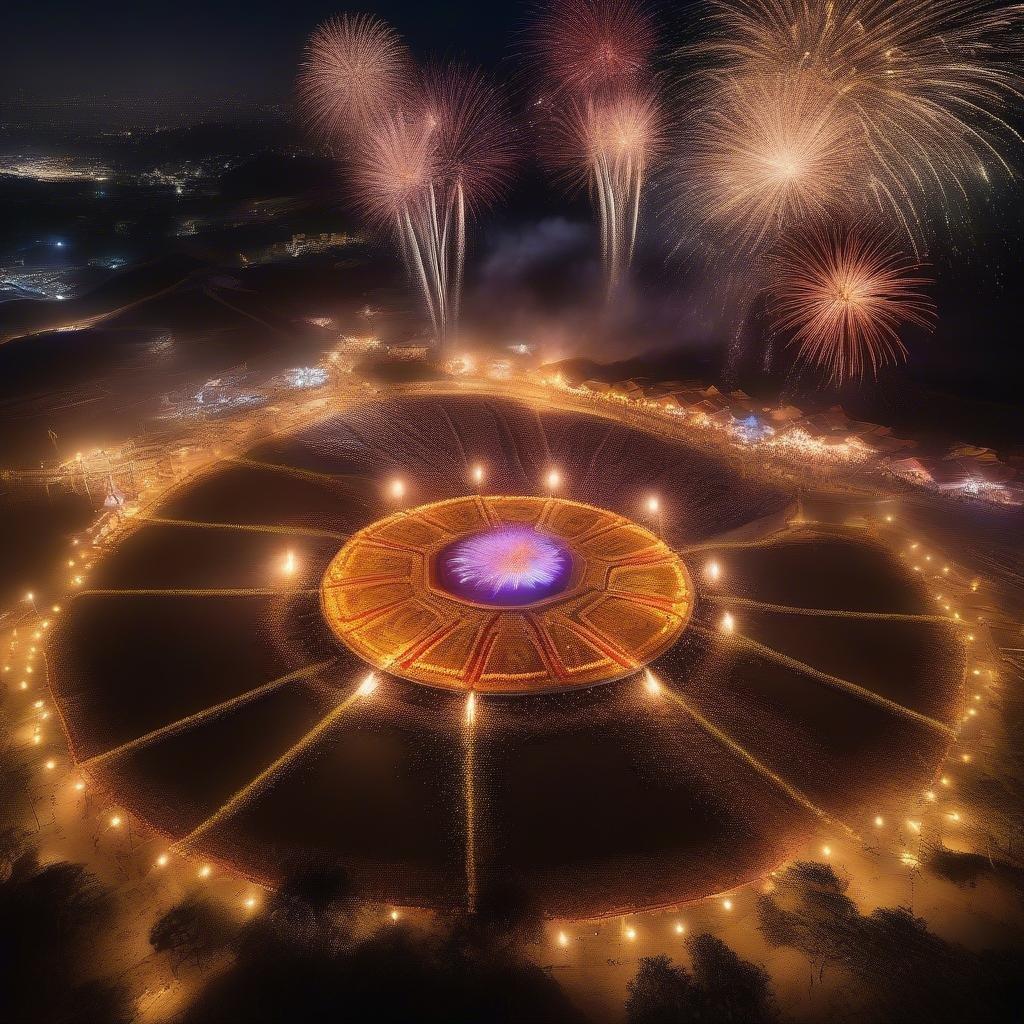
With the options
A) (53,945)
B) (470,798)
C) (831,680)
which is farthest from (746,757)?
(53,945)

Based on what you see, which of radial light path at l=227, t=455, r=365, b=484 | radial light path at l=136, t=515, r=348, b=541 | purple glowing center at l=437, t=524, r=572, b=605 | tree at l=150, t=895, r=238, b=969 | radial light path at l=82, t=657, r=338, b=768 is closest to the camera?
tree at l=150, t=895, r=238, b=969

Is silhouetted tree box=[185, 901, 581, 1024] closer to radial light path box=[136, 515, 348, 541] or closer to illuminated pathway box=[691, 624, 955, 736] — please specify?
illuminated pathway box=[691, 624, 955, 736]

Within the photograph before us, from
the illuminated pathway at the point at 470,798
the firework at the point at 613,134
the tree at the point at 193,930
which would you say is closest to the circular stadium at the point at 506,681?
the illuminated pathway at the point at 470,798

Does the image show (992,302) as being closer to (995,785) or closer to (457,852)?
(995,785)

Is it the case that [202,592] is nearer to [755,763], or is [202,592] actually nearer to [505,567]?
[505,567]

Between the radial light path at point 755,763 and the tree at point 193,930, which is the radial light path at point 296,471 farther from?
the tree at point 193,930

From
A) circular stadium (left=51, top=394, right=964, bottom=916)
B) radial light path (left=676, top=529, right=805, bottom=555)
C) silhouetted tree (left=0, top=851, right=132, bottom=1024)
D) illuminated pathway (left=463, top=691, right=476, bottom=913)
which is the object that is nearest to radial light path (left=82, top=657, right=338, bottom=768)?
circular stadium (left=51, top=394, right=964, bottom=916)
